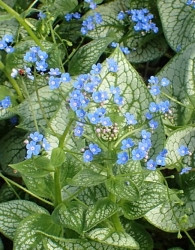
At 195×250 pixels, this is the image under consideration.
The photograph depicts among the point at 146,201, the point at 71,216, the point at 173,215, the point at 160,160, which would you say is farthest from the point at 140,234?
the point at 160,160

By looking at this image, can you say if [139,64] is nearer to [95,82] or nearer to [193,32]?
[193,32]

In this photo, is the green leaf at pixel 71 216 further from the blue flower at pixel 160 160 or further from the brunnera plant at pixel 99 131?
the blue flower at pixel 160 160

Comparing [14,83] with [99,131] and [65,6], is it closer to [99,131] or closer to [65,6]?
[65,6]

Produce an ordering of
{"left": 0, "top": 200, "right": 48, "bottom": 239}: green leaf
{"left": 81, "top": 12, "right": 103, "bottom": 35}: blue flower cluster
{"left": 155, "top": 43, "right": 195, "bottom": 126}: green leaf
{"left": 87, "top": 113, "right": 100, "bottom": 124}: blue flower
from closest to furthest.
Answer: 1. {"left": 87, "top": 113, "right": 100, "bottom": 124}: blue flower
2. {"left": 0, "top": 200, "right": 48, "bottom": 239}: green leaf
3. {"left": 155, "top": 43, "right": 195, "bottom": 126}: green leaf
4. {"left": 81, "top": 12, "right": 103, "bottom": 35}: blue flower cluster

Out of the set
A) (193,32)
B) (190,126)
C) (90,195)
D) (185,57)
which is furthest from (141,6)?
(90,195)

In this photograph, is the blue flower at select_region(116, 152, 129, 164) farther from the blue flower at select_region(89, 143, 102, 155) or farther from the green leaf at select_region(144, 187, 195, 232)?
the green leaf at select_region(144, 187, 195, 232)

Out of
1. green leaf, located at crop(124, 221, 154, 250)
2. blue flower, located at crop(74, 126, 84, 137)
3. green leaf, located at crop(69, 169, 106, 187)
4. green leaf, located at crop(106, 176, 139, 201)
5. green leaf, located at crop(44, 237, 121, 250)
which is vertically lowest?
green leaf, located at crop(124, 221, 154, 250)

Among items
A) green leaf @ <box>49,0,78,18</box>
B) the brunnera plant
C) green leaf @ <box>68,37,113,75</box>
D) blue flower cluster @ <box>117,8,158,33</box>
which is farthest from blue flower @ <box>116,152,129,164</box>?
green leaf @ <box>49,0,78,18</box>
